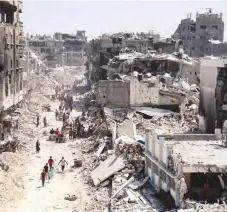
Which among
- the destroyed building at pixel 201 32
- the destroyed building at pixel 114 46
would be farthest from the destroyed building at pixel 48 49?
the destroyed building at pixel 114 46

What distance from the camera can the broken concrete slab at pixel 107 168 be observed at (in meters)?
22.9

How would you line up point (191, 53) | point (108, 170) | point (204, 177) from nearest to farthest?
1. point (204, 177)
2. point (108, 170)
3. point (191, 53)

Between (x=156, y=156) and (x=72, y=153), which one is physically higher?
(x=156, y=156)

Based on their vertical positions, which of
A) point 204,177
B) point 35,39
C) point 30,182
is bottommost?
point 30,182

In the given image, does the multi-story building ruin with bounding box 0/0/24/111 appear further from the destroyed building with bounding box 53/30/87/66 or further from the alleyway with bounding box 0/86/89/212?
the destroyed building with bounding box 53/30/87/66

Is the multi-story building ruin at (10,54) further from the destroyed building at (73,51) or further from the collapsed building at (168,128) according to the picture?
the destroyed building at (73,51)

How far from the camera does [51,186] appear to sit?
2378 cm

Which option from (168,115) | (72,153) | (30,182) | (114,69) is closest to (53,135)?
(72,153)

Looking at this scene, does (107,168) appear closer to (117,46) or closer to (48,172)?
(48,172)

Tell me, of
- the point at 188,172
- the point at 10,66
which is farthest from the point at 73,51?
the point at 188,172

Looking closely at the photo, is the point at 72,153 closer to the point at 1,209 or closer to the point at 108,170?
the point at 108,170

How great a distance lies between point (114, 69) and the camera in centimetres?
4844

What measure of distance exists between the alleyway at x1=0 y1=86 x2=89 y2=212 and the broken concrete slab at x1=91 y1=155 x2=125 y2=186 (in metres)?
0.88

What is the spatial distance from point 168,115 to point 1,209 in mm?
16680
